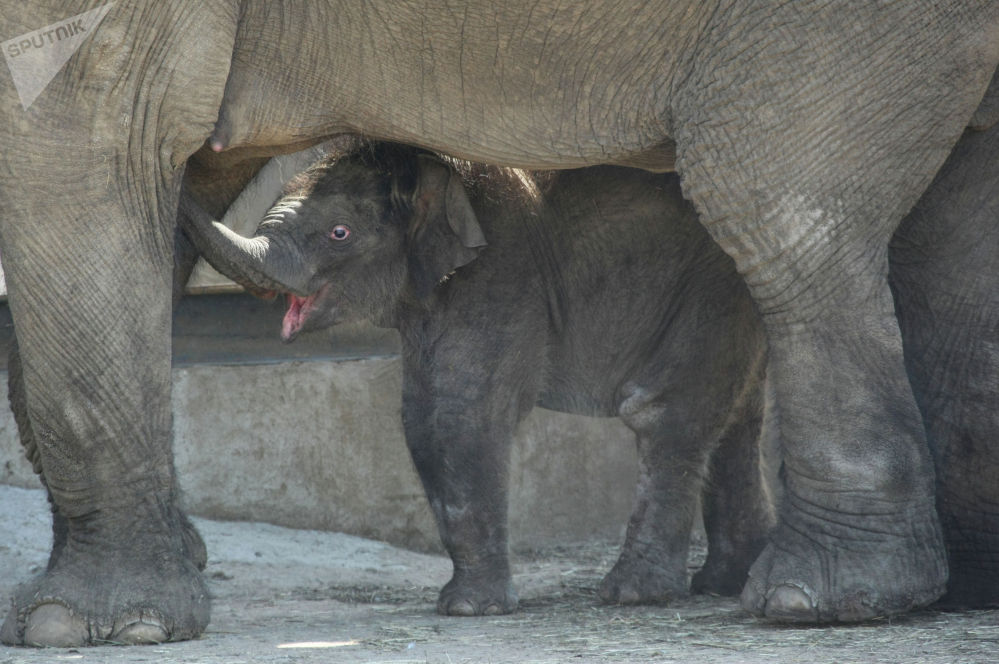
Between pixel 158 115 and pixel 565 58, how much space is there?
1.09 meters

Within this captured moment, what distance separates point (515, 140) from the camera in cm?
447

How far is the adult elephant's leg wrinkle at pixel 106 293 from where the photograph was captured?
13.1ft

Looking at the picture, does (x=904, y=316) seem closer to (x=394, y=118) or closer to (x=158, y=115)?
A: (x=394, y=118)

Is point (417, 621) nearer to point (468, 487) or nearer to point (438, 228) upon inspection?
point (468, 487)

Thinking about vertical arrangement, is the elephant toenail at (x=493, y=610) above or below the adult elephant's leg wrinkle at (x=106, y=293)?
below

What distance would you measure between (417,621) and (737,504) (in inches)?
53.1

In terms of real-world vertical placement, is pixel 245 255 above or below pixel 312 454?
above

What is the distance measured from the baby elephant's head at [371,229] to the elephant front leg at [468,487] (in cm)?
45

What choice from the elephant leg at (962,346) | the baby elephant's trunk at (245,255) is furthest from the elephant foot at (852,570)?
the baby elephant's trunk at (245,255)

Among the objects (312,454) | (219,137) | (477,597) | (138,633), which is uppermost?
(219,137)

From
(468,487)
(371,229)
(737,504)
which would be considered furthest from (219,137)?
(737,504)

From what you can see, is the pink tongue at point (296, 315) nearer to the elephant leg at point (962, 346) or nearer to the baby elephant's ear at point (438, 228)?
the baby elephant's ear at point (438, 228)

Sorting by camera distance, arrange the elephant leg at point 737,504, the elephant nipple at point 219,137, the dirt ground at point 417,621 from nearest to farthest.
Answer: the dirt ground at point 417,621, the elephant nipple at point 219,137, the elephant leg at point 737,504

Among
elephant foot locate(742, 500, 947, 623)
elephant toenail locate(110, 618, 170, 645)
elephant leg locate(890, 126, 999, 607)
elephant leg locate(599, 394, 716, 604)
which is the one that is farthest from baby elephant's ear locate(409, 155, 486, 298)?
elephant toenail locate(110, 618, 170, 645)
